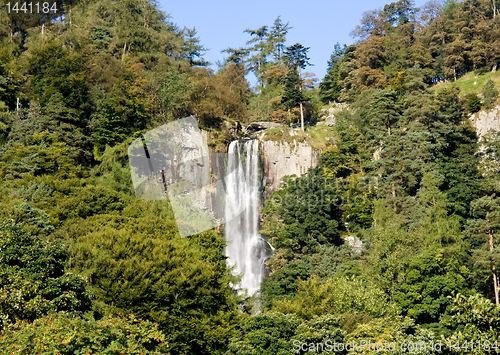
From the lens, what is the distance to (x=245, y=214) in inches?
1599

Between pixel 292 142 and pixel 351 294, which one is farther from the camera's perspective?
pixel 292 142

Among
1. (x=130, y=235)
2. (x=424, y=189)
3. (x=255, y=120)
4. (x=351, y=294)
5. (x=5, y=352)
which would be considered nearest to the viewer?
(x=5, y=352)

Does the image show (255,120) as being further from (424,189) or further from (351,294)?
(351,294)

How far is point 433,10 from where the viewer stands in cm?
6034

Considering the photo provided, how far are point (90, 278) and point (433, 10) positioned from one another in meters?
56.4

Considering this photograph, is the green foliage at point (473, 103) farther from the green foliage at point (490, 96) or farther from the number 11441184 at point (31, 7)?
the number 11441184 at point (31, 7)

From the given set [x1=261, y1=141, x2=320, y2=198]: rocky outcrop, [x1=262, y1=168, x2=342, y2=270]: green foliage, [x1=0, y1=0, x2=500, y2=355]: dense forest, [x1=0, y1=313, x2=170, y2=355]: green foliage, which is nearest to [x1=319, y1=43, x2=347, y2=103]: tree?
[x1=0, y1=0, x2=500, y2=355]: dense forest

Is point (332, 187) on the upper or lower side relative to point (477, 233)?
upper

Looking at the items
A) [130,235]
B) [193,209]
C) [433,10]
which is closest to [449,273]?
[193,209]

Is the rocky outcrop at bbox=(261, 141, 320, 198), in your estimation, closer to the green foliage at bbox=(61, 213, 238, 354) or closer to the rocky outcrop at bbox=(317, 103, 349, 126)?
the rocky outcrop at bbox=(317, 103, 349, 126)

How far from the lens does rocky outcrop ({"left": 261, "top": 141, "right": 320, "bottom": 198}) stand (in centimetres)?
4228

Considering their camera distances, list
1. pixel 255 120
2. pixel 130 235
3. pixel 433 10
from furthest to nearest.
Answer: pixel 433 10 → pixel 255 120 → pixel 130 235

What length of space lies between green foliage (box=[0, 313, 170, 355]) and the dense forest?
0.27 ft

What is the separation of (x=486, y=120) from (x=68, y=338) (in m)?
38.0
